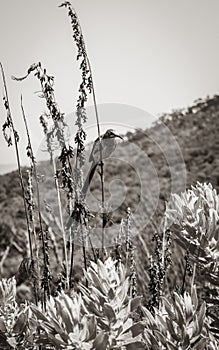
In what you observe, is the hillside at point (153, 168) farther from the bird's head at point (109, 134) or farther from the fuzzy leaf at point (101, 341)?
the fuzzy leaf at point (101, 341)

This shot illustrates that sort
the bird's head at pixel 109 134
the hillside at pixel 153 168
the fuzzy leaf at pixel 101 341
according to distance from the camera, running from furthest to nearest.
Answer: the hillside at pixel 153 168
the bird's head at pixel 109 134
the fuzzy leaf at pixel 101 341

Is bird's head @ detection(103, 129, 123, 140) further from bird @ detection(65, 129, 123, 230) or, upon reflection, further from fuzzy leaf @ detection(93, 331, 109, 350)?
fuzzy leaf @ detection(93, 331, 109, 350)

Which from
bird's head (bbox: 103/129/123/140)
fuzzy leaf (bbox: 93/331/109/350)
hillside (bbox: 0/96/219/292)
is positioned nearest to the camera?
fuzzy leaf (bbox: 93/331/109/350)

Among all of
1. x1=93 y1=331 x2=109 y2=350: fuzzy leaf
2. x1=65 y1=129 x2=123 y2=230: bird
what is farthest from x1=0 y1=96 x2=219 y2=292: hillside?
x1=93 y1=331 x2=109 y2=350: fuzzy leaf

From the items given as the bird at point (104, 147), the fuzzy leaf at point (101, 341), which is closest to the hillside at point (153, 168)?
the bird at point (104, 147)

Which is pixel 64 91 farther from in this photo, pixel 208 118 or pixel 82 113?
pixel 208 118

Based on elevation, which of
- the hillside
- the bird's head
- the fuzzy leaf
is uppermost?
the hillside

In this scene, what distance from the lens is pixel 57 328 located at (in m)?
0.37

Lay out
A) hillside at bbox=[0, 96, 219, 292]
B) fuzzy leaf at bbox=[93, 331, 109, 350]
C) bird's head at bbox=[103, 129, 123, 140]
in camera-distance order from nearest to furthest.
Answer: fuzzy leaf at bbox=[93, 331, 109, 350], bird's head at bbox=[103, 129, 123, 140], hillside at bbox=[0, 96, 219, 292]

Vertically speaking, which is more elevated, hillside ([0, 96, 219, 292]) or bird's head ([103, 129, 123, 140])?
hillside ([0, 96, 219, 292])

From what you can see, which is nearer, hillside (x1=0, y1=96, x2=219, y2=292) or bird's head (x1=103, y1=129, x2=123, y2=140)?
bird's head (x1=103, y1=129, x2=123, y2=140)

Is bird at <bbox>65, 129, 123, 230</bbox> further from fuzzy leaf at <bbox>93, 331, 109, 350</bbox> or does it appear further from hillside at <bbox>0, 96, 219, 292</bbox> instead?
hillside at <bbox>0, 96, 219, 292</bbox>

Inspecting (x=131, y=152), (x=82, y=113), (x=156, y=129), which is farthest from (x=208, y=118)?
(x=82, y=113)

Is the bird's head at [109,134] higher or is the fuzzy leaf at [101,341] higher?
the bird's head at [109,134]
